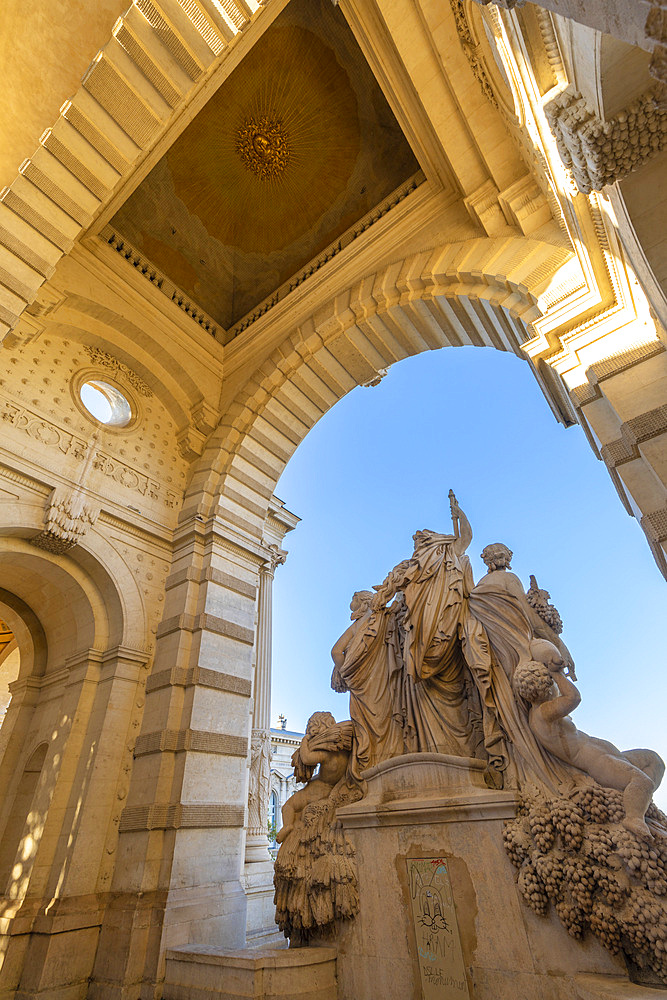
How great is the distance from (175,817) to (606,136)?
7182mm

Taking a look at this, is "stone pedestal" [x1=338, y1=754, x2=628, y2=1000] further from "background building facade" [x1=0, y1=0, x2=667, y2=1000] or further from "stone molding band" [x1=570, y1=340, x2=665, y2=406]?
"stone molding band" [x1=570, y1=340, x2=665, y2=406]

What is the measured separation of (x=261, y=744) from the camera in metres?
8.05

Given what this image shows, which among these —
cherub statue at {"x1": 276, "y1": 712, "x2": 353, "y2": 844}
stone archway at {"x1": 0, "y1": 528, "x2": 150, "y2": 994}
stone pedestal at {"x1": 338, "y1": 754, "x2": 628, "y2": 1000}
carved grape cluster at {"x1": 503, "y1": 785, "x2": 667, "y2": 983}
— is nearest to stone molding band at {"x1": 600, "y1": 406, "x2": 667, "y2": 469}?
carved grape cluster at {"x1": 503, "y1": 785, "x2": 667, "y2": 983}

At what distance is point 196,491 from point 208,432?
4.26ft

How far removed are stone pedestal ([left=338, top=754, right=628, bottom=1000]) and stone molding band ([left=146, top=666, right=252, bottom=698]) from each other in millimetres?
2923

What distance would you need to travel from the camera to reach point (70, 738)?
651cm

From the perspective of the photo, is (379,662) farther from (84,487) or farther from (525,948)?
(84,487)

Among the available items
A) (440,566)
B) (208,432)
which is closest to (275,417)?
(208,432)

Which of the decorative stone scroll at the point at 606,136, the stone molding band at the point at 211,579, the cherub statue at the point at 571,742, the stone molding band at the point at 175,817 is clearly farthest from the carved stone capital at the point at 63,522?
the decorative stone scroll at the point at 606,136

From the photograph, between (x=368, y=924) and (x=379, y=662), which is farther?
(x=379, y=662)

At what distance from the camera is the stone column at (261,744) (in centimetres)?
743

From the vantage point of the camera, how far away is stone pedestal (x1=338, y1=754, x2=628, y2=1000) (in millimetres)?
3328

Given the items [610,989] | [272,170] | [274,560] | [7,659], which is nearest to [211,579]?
[274,560]

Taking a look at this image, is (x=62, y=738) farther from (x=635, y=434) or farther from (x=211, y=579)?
(x=635, y=434)
